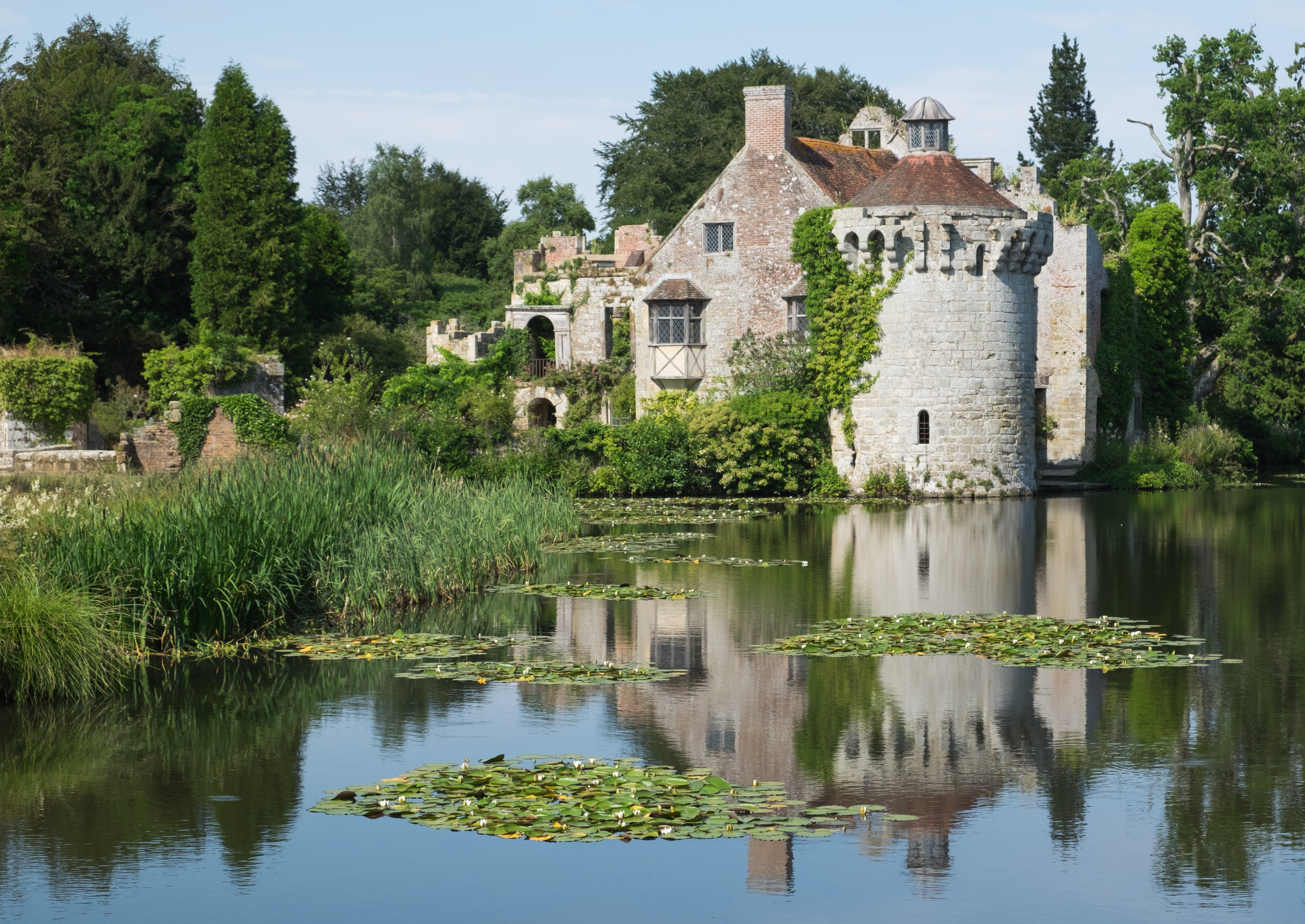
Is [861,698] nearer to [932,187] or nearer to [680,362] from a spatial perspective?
[932,187]

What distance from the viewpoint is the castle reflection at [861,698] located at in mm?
9227

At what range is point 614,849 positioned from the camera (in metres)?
8.28

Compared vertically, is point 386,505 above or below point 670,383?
below

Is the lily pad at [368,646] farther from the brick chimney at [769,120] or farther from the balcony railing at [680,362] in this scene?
the brick chimney at [769,120]

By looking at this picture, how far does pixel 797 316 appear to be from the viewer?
3841 centimetres

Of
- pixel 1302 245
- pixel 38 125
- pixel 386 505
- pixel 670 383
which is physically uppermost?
pixel 38 125

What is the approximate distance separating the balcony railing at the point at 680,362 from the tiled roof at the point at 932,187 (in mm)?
7377

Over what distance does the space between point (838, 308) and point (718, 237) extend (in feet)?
26.0

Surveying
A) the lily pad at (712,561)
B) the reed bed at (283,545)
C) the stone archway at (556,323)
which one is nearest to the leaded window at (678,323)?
the stone archway at (556,323)

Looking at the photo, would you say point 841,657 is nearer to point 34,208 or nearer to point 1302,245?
point 34,208

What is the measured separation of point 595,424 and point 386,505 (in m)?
16.0

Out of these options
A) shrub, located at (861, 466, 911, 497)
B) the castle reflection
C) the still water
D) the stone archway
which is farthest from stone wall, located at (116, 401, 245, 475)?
the still water

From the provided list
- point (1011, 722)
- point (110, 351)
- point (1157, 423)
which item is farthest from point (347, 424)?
point (1157, 423)

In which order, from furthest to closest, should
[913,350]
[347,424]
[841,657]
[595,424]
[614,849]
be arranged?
[595,424]
[913,350]
[347,424]
[841,657]
[614,849]
